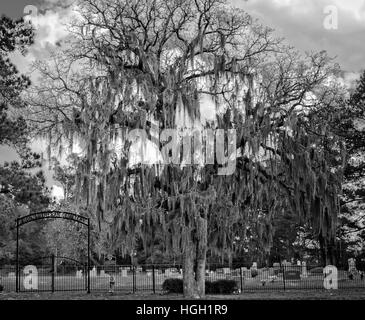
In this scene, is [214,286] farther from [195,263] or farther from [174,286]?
[195,263]

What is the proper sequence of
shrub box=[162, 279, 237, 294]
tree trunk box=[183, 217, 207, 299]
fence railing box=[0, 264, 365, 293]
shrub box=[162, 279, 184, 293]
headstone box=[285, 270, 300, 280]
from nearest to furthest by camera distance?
tree trunk box=[183, 217, 207, 299], shrub box=[162, 279, 184, 293], shrub box=[162, 279, 237, 294], fence railing box=[0, 264, 365, 293], headstone box=[285, 270, 300, 280]

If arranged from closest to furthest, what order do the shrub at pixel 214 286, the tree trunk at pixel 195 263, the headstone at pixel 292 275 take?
1. the tree trunk at pixel 195 263
2. the shrub at pixel 214 286
3. the headstone at pixel 292 275

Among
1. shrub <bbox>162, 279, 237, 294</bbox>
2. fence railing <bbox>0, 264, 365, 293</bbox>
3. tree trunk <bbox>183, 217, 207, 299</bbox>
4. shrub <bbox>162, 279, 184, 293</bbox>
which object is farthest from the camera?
fence railing <bbox>0, 264, 365, 293</bbox>

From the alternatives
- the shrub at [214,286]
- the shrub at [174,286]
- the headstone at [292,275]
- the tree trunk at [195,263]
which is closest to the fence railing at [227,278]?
the headstone at [292,275]

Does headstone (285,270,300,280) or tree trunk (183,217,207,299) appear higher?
tree trunk (183,217,207,299)

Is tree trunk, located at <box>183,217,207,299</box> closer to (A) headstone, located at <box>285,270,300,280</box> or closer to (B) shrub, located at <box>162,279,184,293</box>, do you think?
(B) shrub, located at <box>162,279,184,293</box>

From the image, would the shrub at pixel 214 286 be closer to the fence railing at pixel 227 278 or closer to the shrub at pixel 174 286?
the shrub at pixel 174 286

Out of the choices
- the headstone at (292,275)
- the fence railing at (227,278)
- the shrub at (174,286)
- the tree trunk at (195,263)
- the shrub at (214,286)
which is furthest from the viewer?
the headstone at (292,275)

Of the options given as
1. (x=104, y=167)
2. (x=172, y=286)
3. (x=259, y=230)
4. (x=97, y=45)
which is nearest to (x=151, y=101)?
(x=104, y=167)

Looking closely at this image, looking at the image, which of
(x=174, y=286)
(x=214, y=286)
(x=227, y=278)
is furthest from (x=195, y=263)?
(x=227, y=278)

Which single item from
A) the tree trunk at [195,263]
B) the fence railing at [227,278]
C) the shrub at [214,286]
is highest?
the tree trunk at [195,263]

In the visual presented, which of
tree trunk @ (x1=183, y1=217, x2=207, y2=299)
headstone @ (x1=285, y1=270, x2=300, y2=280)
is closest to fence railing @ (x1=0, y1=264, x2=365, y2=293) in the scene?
headstone @ (x1=285, y1=270, x2=300, y2=280)

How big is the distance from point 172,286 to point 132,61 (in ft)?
33.1

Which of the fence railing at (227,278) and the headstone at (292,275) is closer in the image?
the fence railing at (227,278)
